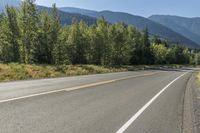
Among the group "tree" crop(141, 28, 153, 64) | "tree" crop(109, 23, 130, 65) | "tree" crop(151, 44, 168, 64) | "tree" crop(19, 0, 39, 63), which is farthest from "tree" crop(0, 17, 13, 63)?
"tree" crop(151, 44, 168, 64)

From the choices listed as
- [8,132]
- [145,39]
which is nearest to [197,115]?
[8,132]

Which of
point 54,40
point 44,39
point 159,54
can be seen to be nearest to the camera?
point 54,40

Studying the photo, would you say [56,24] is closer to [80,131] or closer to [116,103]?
[116,103]

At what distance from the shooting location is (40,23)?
7750cm

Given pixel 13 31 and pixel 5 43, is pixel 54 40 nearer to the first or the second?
pixel 13 31

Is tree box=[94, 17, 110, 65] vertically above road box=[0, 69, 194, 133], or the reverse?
tree box=[94, 17, 110, 65]

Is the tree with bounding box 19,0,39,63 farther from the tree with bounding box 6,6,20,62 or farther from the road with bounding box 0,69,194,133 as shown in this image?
the road with bounding box 0,69,194,133

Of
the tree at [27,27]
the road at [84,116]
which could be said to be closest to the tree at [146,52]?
the tree at [27,27]

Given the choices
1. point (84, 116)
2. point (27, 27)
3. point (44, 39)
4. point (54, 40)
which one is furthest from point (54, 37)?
point (84, 116)

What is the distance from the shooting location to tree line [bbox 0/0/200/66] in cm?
6762

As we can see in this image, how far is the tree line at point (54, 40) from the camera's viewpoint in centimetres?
6762

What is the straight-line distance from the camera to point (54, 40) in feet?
253

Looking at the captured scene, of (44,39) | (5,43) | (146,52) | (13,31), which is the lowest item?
(146,52)

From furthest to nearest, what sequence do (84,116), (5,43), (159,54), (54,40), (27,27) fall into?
(159,54) < (54,40) < (5,43) < (27,27) < (84,116)
